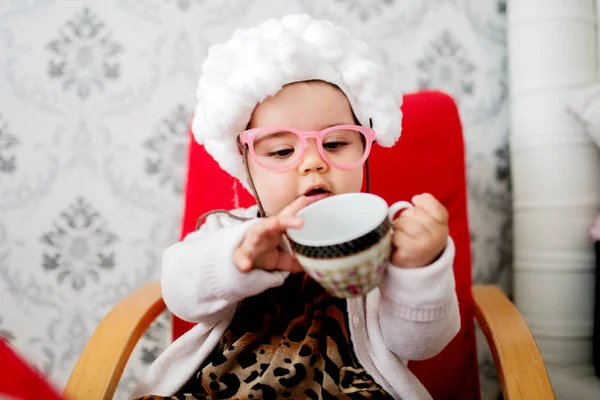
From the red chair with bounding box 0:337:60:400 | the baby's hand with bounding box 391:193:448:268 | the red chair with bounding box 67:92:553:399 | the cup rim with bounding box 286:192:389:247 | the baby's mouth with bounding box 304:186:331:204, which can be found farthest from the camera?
the red chair with bounding box 67:92:553:399

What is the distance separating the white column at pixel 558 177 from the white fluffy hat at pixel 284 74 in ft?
1.70

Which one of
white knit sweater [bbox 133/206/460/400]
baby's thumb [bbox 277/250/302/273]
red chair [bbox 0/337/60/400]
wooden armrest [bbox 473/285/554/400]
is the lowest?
wooden armrest [bbox 473/285/554/400]

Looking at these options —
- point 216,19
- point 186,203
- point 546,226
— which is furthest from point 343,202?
point 216,19

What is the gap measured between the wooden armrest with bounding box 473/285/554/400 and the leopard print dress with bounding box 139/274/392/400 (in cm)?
20

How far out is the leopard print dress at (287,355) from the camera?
76 cm

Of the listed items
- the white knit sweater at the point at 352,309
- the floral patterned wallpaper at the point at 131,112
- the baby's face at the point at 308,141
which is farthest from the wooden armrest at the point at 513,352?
the floral patterned wallpaper at the point at 131,112

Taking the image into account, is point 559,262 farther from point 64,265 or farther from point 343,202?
point 64,265

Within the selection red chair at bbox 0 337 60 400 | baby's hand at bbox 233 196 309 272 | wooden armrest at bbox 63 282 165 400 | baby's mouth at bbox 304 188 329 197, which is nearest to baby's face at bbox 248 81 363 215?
baby's mouth at bbox 304 188 329 197

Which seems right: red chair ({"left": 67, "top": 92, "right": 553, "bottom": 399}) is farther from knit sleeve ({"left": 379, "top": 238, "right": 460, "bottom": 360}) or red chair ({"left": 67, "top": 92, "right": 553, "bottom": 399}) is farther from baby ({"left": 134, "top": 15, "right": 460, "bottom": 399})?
knit sleeve ({"left": 379, "top": 238, "right": 460, "bottom": 360})

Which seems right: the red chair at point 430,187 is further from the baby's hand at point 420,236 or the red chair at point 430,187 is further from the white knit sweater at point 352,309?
the baby's hand at point 420,236

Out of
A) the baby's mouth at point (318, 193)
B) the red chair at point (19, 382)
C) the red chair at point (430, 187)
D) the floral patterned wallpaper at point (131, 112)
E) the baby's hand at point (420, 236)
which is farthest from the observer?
the floral patterned wallpaper at point (131, 112)

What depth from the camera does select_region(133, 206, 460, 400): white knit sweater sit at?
2.18 ft

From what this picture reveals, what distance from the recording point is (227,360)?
0.80 meters

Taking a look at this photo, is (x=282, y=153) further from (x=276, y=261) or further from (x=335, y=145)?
(x=276, y=261)
